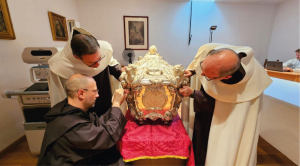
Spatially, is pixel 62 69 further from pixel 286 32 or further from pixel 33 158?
pixel 286 32

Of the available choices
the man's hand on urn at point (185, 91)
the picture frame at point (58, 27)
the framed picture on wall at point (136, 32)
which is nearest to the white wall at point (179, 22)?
the framed picture on wall at point (136, 32)

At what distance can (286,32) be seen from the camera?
165 inches

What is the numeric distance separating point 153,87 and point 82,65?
74 centimetres

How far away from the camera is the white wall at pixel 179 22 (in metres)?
3.86

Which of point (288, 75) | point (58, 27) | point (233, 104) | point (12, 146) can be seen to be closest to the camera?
point (233, 104)

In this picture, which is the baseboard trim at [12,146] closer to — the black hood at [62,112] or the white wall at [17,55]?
the white wall at [17,55]

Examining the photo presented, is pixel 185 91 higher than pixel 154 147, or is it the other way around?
pixel 185 91

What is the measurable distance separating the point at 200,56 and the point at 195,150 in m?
1.03

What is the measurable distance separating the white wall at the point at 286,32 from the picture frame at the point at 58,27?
251 inches

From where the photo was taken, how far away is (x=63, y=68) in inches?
49.8

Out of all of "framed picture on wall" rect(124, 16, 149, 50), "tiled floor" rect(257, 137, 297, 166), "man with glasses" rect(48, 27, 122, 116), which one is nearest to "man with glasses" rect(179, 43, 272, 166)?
"man with glasses" rect(48, 27, 122, 116)

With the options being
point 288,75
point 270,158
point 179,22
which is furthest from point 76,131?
point 179,22

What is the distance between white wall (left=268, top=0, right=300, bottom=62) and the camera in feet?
Answer: 12.9

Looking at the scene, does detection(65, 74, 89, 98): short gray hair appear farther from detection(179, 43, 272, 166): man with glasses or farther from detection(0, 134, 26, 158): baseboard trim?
detection(0, 134, 26, 158): baseboard trim
